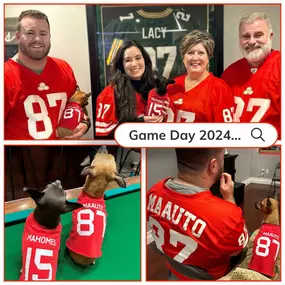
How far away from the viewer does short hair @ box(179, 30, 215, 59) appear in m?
1.33

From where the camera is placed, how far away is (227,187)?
1.38 meters

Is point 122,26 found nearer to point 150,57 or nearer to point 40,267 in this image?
point 150,57

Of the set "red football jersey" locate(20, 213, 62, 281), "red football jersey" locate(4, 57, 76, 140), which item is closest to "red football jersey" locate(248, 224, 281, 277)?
"red football jersey" locate(20, 213, 62, 281)

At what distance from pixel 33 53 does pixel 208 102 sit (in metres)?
0.64

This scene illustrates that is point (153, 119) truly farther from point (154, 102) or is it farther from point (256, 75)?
point (256, 75)

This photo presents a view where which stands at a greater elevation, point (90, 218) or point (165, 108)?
point (165, 108)

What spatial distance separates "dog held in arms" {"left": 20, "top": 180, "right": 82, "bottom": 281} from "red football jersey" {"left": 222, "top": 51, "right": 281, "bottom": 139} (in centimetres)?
69

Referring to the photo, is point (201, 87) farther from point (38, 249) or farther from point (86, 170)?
point (38, 249)

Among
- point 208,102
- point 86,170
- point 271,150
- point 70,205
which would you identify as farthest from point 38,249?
point 271,150

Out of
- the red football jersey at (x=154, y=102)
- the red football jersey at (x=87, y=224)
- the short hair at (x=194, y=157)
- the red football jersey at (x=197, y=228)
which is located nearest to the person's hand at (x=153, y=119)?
the red football jersey at (x=154, y=102)

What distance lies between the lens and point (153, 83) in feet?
4.46

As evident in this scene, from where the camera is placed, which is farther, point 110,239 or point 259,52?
point 110,239

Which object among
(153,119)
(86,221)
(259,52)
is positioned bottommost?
(86,221)

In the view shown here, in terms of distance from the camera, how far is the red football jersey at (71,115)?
4.53 ft
